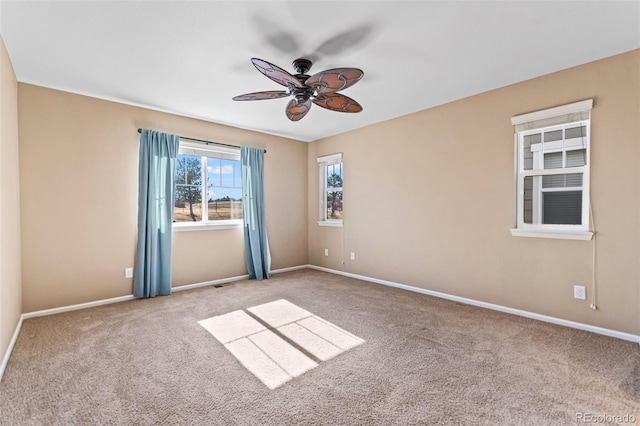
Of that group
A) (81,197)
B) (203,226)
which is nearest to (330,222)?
(203,226)

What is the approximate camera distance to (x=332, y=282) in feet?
15.4

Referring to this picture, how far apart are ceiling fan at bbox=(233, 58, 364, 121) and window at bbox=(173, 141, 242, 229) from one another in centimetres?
198

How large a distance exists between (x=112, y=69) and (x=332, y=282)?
378 centimetres

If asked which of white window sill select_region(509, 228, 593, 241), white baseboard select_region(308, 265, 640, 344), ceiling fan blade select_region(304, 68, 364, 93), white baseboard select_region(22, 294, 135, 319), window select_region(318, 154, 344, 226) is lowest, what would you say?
white baseboard select_region(308, 265, 640, 344)

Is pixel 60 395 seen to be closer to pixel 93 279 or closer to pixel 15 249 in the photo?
pixel 15 249

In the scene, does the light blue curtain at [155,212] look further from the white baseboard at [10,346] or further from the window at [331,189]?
the window at [331,189]

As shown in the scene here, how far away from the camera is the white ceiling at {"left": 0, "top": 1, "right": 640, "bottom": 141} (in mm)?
2049

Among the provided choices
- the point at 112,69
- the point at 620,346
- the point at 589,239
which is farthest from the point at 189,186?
the point at 620,346

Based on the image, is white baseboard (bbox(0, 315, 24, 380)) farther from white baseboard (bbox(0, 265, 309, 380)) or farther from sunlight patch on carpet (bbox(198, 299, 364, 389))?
sunlight patch on carpet (bbox(198, 299, 364, 389))

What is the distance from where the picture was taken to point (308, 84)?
2.53 meters

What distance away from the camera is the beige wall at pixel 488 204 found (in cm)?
264

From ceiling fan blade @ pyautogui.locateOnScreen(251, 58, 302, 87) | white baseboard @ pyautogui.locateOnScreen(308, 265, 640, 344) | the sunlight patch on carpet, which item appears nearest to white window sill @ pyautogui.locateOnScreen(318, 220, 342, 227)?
white baseboard @ pyautogui.locateOnScreen(308, 265, 640, 344)

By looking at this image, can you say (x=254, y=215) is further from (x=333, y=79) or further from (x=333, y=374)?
(x=333, y=374)

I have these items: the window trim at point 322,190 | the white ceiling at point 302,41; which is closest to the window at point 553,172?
the white ceiling at point 302,41
